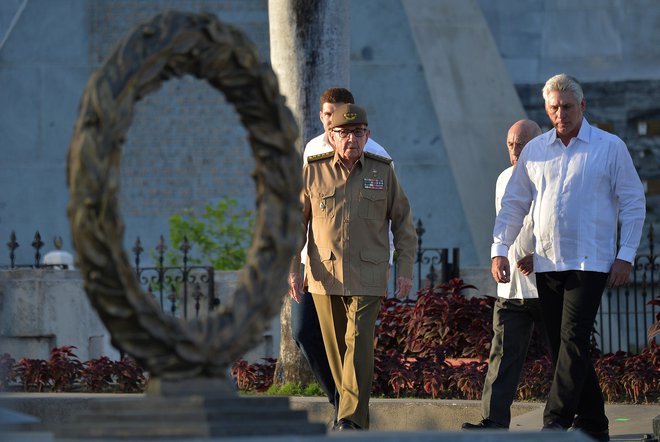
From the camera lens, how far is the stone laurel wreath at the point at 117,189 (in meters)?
4.16

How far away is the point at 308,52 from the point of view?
9773 millimetres

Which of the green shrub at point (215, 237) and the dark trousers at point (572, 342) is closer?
the dark trousers at point (572, 342)

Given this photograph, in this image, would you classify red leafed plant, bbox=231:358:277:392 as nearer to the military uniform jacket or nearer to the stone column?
the stone column

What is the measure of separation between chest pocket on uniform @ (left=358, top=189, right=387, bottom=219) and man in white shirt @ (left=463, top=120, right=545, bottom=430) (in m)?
0.76

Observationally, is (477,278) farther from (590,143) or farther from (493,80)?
(590,143)

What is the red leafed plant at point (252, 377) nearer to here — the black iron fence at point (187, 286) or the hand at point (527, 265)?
the black iron fence at point (187, 286)

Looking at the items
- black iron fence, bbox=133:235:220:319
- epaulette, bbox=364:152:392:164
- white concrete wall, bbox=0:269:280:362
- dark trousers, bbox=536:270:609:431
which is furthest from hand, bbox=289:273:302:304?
white concrete wall, bbox=0:269:280:362

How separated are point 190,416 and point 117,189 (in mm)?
743

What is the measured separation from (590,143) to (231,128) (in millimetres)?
11023

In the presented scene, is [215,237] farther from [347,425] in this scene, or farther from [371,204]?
[347,425]

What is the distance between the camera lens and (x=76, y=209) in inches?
163

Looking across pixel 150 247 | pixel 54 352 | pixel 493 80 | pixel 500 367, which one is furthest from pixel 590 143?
pixel 150 247

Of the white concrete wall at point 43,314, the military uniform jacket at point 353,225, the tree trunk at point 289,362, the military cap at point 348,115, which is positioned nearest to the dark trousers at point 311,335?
the military uniform jacket at point 353,225

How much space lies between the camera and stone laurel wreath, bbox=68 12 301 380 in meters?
4.16
